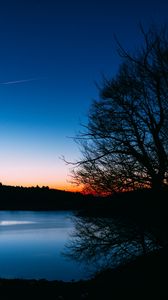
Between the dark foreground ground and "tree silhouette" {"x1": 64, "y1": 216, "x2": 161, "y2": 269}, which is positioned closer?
the dark foreground ground

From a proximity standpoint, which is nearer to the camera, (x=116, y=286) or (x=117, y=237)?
(x=116, y=286)

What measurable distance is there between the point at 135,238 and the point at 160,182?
1.73m

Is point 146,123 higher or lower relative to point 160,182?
higher

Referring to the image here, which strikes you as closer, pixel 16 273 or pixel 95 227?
pixel 95 227

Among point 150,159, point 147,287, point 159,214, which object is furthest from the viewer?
point 150,159

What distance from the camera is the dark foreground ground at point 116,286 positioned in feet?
26.7

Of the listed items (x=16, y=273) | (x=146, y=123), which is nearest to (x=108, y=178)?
(x=146, y=123)

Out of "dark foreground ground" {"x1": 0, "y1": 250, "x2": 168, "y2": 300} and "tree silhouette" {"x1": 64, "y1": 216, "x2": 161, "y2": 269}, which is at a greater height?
"tree silhouette" {"x1": 64, "y1": 216, "x2": 161, "y2": 269}

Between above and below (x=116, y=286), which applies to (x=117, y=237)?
above

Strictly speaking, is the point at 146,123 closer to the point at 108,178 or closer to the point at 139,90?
the point at 139,90

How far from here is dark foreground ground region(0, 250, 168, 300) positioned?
813cm

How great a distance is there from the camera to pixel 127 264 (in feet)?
34.6

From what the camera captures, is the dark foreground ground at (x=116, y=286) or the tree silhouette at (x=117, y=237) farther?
the tree silhouette at (x=117, y=237)

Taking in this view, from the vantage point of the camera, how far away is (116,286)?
8.98 m
